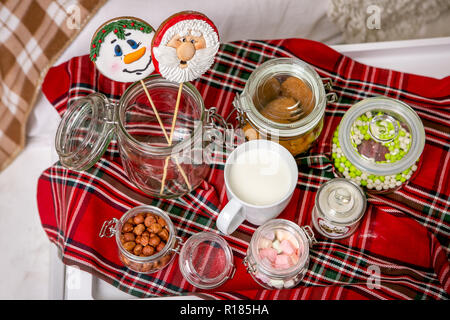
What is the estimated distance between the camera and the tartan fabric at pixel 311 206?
30.8 inches

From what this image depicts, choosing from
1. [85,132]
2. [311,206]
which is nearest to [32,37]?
[85,132]

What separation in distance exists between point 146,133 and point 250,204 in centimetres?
24

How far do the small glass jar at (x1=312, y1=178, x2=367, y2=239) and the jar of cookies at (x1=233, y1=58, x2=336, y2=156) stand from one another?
0.09 m

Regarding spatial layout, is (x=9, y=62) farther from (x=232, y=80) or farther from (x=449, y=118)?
(x=449, y=118)

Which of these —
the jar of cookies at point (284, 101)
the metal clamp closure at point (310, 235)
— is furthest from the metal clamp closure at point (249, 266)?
the jar of cookies at point (284, 101)

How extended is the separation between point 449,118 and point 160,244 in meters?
0.57

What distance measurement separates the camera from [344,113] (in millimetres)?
859

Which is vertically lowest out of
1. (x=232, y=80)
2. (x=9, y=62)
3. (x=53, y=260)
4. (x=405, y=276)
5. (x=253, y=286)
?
(x=53, y=260)

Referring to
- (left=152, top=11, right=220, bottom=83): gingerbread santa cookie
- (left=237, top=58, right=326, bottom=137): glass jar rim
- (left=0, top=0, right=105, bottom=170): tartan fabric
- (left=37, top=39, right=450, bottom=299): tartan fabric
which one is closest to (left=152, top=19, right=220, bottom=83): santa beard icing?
(left=152, top=11, right=220, bottom=83): gingerbread santa cookie

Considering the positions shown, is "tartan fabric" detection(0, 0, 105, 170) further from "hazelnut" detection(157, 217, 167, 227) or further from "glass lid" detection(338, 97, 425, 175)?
"glass lid" detection(338, 97, 425, 175)

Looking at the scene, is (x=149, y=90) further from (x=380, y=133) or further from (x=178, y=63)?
(x=380, y=133)

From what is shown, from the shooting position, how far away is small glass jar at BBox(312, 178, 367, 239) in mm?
751

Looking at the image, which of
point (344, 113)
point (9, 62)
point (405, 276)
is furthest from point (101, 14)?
point (405, 276)

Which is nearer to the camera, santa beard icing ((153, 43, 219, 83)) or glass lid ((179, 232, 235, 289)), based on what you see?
santa beard icing ((153, 43, 219, 83))
